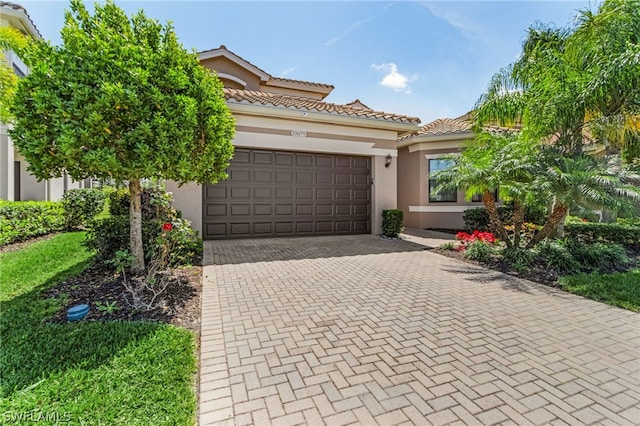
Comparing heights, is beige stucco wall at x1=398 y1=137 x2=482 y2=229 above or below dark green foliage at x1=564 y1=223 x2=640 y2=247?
above

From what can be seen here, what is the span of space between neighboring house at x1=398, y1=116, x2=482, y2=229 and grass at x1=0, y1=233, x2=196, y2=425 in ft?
39.3

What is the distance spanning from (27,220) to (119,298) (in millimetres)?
6154

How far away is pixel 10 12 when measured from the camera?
994cm

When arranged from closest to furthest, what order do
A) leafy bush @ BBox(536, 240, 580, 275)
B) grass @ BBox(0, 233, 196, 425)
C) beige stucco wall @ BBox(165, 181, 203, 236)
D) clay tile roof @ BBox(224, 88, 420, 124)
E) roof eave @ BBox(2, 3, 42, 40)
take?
grass @ BBox(0, 233, 196, 425) < leafy bush @ BBox(536, 240, 580, 275) < beige stucco wall @ BBox(165, 181, 203, 236) < clay tile roof @ BBox(224, 88, 420, 124) < roof eave @ BBox(2, 3, 42, 40)

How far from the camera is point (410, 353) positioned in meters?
3.07

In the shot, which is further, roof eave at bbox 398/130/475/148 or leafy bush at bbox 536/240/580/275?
roof eave at bbox 398/130/475/148

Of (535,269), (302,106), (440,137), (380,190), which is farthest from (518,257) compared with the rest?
(302,106)

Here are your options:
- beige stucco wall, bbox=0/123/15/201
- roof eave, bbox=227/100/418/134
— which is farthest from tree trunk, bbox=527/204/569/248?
beige stucco wall, bbox=0/123/15/201

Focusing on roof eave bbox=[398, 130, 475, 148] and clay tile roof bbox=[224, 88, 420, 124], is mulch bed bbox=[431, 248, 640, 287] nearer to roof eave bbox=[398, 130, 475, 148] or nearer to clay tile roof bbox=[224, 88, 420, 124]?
clay tile roof bbox=[224, 88, 420, 124]

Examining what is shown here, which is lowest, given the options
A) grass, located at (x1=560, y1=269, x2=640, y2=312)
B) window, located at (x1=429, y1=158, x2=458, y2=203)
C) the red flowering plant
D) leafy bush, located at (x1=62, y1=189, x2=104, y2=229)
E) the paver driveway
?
the paver driveway

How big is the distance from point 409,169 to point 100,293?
12476 mm

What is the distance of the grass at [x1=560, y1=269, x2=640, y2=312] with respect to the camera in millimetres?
4656

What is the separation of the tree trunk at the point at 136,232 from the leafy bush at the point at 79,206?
5748 millimetres

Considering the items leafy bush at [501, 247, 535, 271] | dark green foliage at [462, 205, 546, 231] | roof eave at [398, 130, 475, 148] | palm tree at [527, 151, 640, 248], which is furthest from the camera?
roof eave at [398, 130, 475, 148]
